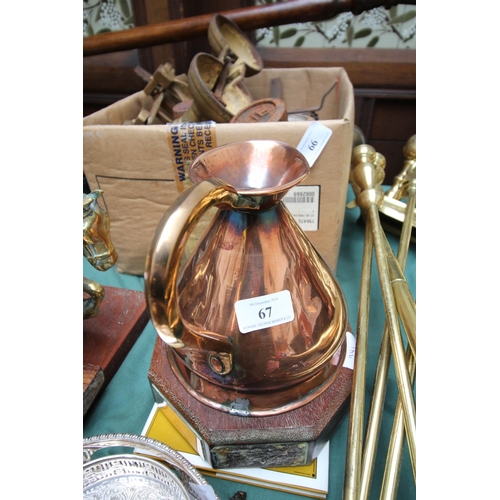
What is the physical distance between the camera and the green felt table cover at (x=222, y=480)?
0.47m

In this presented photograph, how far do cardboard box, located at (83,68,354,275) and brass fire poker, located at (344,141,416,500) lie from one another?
2.5 inches

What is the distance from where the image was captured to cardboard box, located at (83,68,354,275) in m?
0.61

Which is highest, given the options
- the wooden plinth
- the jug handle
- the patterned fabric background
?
the patterned fabric background

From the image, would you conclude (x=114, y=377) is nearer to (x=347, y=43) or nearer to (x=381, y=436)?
(x=381, y=436)

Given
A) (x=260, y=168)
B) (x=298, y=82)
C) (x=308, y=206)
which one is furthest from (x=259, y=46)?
(x=260, y=168)

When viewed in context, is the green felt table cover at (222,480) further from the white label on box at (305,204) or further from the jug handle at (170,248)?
the jug handle at (170,248)

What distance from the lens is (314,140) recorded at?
0.60m

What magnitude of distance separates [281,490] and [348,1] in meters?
1.00

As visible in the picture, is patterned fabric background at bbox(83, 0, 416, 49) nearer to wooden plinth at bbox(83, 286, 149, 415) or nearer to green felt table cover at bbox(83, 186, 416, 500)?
green felt table cover at bbox(83, 186, 416, 500)

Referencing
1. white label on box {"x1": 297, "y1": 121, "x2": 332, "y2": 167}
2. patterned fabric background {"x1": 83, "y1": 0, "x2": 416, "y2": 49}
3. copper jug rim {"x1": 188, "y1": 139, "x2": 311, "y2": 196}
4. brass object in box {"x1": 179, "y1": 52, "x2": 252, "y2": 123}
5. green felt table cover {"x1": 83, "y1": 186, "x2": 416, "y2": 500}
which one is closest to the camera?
copper jug rim {"x1": 188, "y1": 139, "x2": 311, "y2": 196}

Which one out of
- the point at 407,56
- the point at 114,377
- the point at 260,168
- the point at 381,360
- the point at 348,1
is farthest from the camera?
the point at 407,56

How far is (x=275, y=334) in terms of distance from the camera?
1.15 feet

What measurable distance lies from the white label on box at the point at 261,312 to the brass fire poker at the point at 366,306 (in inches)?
6.2

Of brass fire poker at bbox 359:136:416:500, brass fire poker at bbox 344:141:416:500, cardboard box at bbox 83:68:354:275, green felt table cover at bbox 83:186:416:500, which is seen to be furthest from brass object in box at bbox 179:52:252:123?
brass fire poker at bbox 359:136:416:500
